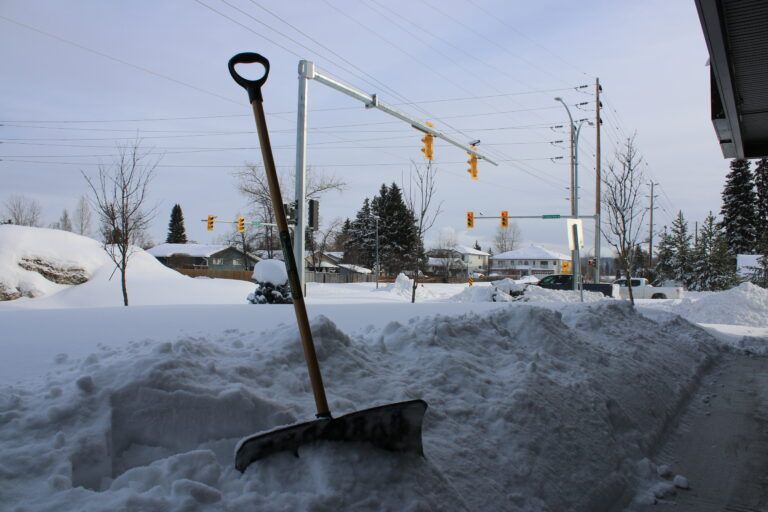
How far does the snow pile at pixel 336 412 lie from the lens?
232cm

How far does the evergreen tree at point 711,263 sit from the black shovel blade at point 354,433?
43.5m

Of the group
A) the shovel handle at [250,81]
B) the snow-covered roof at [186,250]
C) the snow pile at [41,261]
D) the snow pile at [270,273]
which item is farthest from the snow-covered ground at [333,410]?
the snow-covered roof at [186,250]

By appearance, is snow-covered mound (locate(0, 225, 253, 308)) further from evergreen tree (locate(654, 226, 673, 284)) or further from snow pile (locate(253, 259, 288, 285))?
evergreen tree (locate(654, 226, 673, 284))

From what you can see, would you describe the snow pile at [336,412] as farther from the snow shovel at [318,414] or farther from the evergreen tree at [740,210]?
the evergreen tree at [740,210]

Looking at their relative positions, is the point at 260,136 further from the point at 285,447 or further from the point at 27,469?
the point at 27,469

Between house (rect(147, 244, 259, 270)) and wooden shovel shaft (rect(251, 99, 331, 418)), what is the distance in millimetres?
74504

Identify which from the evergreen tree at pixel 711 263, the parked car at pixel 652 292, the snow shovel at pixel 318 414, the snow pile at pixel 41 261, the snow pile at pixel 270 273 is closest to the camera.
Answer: the snow shovel at pixel 318 414

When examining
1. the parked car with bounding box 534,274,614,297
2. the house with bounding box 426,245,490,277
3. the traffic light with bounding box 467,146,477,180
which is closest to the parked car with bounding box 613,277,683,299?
the parked car with bounding box 534,274,614,297

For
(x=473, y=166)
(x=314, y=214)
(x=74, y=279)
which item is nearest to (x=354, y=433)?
(x=314, y=214)

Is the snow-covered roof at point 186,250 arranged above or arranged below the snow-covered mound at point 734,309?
above

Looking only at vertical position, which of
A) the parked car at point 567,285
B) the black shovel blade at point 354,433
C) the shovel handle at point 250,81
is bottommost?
the parked car at point 567,285

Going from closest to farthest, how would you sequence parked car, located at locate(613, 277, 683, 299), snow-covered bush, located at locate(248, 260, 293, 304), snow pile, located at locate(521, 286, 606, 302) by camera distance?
snow-covered bush, located at locate(248, 260, 293, 304)
snow pile, located at locate(521, 286, 606, 302)
parked car, located at locate(613, 277, 683, 299)

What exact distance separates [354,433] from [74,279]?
22.3 metres

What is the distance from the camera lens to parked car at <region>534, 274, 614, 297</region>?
27859 millimetres
